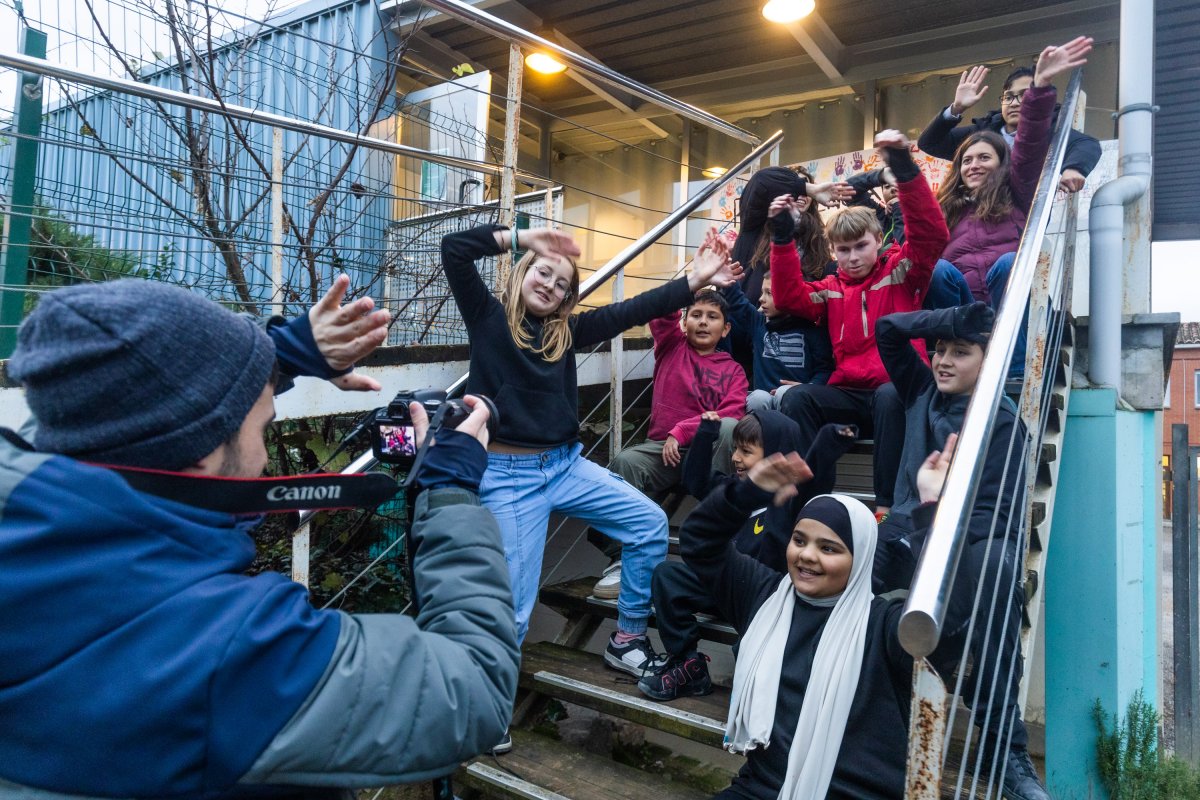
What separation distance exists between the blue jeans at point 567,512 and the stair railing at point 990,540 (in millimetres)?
1077

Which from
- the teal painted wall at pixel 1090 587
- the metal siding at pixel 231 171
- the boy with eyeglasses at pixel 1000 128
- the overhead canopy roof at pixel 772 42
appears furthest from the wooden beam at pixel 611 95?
the teal painted wall at pixel 1090 587

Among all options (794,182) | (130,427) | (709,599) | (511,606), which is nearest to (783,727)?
(709,599)

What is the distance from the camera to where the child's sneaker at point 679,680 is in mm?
2508

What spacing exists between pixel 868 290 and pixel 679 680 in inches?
72.4

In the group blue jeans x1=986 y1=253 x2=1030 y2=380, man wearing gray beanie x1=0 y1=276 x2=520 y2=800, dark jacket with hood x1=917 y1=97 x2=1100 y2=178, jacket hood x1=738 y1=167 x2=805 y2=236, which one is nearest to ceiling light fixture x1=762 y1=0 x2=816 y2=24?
dark jacket with hood x1=917 y1=97 x2=1100 y2=178

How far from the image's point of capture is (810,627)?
210 cm

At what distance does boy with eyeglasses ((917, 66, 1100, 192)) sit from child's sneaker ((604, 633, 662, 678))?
240 centimetres

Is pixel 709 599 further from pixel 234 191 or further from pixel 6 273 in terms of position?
pixel 234 191

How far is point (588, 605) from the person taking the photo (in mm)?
3057

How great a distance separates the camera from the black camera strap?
82cm

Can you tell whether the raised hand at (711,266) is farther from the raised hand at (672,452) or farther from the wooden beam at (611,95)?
the wooden beam at (611,95)

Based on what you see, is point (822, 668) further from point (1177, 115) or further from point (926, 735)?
point (1177, 115)

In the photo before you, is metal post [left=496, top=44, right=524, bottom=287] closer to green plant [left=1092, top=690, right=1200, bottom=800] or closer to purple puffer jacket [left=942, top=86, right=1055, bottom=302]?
purple puffer jacket [left=942, top=86, right=1055, bottom=302]

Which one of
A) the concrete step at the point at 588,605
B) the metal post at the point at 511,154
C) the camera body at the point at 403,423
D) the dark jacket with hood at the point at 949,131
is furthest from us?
the dark jacket with hood at the point at 949,131
